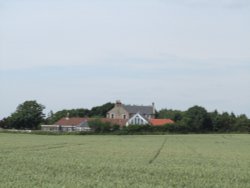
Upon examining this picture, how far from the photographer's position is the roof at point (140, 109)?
176750 millimetres

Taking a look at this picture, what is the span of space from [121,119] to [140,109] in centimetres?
1452

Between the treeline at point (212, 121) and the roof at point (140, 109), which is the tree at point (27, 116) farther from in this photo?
the treeline at point (212, 121)

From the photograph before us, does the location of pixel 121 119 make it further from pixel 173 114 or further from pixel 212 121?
pixel 212 121

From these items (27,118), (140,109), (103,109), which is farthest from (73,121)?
(103,109)

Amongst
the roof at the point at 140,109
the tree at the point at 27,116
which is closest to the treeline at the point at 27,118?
the tree at the point at 27,116

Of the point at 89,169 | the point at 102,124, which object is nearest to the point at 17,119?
the point at 102,124

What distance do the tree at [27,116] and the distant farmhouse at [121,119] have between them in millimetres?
5923

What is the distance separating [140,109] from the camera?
17938 cm

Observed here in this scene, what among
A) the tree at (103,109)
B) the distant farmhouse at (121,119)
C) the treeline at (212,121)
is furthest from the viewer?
the tree at (103,109)

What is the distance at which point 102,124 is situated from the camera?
406 feet

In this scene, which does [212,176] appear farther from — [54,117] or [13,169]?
[54,117]

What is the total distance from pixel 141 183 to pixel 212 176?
164 inches

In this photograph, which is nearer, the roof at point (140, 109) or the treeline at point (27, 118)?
the treeline at point (27, 118)

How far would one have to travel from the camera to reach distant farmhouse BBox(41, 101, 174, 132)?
6289 inches
